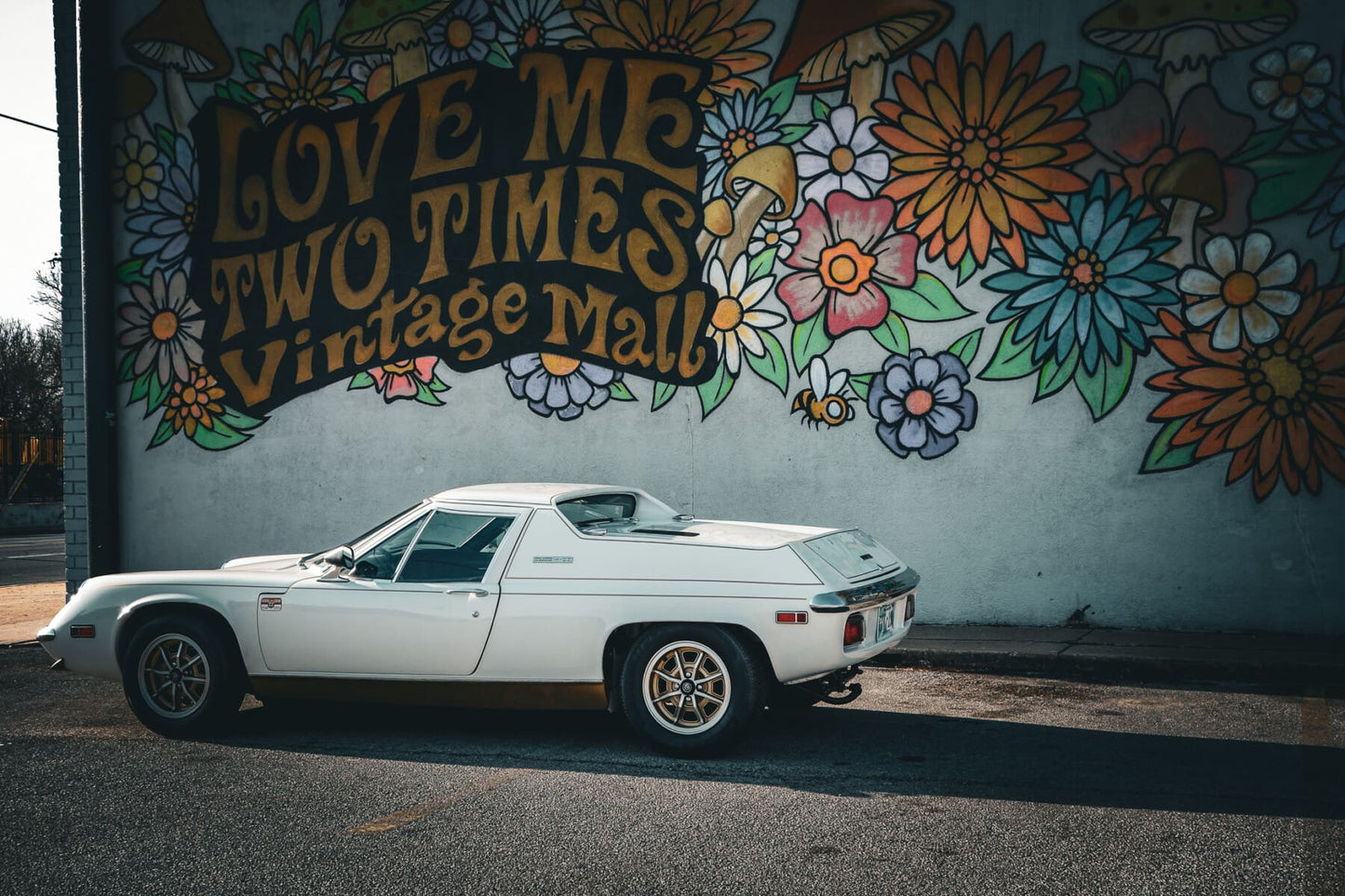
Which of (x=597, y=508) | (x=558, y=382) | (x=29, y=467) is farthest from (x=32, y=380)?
(x=597, y=508)

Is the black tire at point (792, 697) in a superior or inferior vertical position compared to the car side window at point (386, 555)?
inferior

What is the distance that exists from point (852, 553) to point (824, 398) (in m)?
4.17

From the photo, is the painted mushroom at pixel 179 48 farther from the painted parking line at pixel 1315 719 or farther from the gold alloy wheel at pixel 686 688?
the painted parking line at pixel 1315 719

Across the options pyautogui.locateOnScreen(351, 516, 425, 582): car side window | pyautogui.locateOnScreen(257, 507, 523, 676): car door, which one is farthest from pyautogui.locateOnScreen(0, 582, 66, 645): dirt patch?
pyautogui.locateOnScreen(351, 516, 425, 582): car side window

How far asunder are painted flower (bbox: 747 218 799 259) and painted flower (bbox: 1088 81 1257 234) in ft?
8.35

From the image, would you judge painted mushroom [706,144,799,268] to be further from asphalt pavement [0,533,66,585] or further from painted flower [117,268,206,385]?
asphalt pavement [0,533,66,585]

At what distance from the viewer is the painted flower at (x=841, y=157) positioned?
10086mm

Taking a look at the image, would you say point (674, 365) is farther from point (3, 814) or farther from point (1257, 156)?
point (3, 814)

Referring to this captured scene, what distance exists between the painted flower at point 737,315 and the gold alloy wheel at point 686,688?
4891 mm

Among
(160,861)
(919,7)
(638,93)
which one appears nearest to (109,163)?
(638,93)

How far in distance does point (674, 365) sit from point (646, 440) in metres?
0.71

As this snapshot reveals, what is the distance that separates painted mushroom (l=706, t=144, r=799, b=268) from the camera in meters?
10.3

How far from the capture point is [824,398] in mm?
10195

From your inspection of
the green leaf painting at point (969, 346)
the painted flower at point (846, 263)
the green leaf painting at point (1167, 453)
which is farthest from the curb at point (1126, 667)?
the painted flower at point (846, 263)
